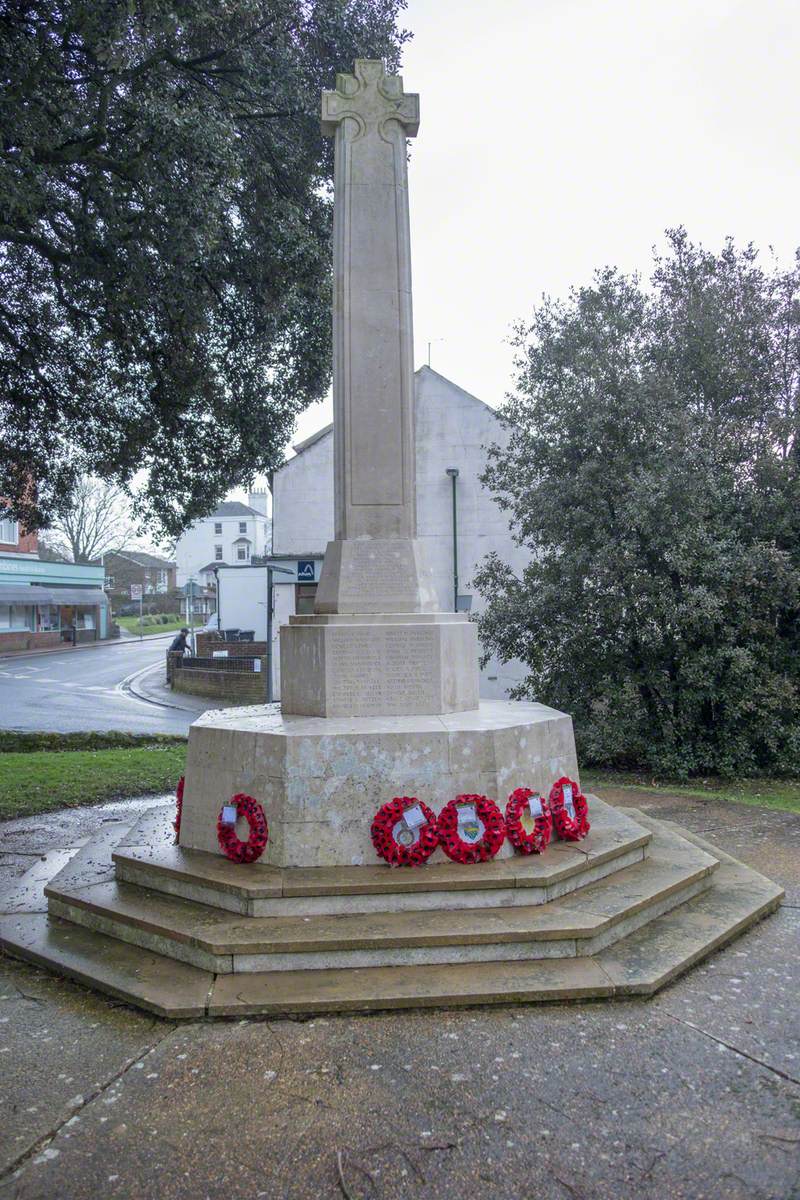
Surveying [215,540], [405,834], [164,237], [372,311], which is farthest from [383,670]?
[215,540]

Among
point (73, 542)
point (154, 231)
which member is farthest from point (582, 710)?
point (73, 542)

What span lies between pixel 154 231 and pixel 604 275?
6.34 m

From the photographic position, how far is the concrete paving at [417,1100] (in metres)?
2.59

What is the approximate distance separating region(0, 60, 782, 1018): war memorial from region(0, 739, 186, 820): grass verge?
239 cm

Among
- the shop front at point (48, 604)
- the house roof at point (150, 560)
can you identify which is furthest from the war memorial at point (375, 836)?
the house roof at point (150, 560)

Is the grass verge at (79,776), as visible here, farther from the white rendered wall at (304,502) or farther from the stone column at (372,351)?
the white rendered wall at (304,502)

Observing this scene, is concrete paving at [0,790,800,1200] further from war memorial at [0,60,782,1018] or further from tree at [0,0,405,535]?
tree at [0,0,405,535]

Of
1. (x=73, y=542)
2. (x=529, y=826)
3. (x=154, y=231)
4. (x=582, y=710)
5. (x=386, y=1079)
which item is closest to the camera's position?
(x=386, y=1079)

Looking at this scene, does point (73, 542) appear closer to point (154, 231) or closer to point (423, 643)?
point (154, 231)

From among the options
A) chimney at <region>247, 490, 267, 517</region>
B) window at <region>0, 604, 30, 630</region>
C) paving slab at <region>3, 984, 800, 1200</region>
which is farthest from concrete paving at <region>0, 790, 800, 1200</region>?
chimney at <region>247, 490, 267, 517</region>

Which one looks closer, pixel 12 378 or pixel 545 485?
pixel 12 378

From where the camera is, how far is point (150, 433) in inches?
429

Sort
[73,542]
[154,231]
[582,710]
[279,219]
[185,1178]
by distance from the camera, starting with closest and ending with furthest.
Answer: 1. [185,1178]
2. [154,231]
3. [279,219]
4. [582,710]
5. [73,542]

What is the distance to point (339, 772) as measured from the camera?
480 cm
